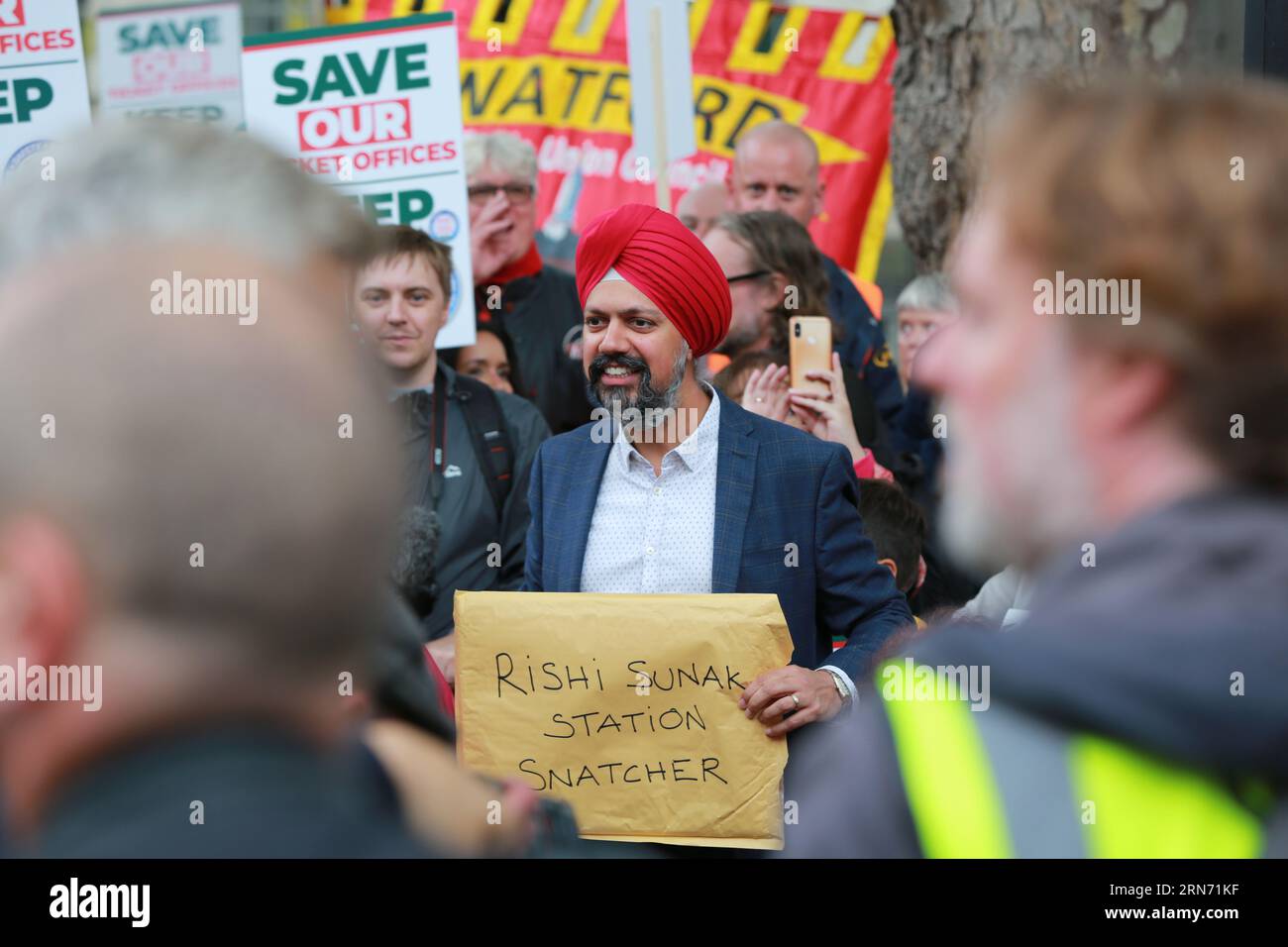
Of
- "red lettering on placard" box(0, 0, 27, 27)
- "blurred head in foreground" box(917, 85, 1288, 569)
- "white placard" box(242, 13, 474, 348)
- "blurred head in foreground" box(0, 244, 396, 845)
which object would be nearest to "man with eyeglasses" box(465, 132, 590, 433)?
"white placard" box(242, 13, 474, 348)

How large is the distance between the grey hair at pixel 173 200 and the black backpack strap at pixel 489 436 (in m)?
3.42

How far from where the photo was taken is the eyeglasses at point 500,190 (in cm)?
583

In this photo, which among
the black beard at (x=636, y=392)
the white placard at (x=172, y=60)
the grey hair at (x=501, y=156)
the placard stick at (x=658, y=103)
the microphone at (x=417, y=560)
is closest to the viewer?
the black beard at (x=636, y=392)

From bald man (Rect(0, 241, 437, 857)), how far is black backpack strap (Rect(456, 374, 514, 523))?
139 inches

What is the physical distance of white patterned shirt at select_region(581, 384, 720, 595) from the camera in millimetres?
3359

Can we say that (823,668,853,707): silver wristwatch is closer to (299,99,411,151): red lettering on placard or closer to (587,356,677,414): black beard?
(587,356,677,414): black beard

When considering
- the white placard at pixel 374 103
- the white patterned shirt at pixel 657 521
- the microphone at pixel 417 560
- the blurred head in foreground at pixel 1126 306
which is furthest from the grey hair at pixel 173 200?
the white placard at pixel 374 103

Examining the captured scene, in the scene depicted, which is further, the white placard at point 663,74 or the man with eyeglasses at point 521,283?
the man with eyeglasses at point 521,283

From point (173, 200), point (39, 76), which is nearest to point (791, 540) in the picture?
point (173, 200)

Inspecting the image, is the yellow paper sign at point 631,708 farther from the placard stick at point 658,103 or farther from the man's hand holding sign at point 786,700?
the placard stick at point 658,103

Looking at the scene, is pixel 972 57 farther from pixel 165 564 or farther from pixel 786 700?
pixel 165 564

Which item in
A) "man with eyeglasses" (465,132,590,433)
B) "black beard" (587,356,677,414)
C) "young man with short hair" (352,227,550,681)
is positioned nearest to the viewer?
"black beard" (587,356,677,414)

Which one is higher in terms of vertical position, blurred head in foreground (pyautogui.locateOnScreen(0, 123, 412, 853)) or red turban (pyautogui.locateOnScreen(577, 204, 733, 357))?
red turban (pyautogui.locateOnScreen(577, 204, 733, 357))

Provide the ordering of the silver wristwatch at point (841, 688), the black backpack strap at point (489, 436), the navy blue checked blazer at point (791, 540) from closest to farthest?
the silver wristwatch at point (841, 688), the navy blue checked blazer at point (791, 540), the black backpack strap at point (489, 436)
